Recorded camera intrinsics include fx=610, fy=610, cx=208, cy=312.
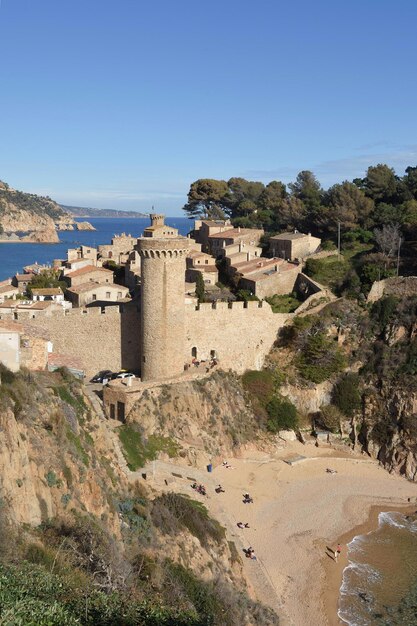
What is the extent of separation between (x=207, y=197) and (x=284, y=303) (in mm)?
28108

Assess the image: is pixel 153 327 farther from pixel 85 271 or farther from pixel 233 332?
pixel 85 271

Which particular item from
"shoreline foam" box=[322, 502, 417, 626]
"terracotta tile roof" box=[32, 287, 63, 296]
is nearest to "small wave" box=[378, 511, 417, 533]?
"shoreline foam" box=[322, 502, 417, 626]

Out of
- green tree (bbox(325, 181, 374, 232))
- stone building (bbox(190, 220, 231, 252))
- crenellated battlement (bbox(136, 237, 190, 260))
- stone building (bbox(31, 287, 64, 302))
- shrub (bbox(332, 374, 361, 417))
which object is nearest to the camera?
crenellated battlement (bbox(136, 237, 190, 260))

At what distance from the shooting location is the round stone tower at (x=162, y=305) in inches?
953

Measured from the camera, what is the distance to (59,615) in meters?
9.30

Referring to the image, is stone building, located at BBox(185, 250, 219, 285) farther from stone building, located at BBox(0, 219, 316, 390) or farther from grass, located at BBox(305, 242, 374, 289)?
stone building, located at BBox(0, 219, 316, 390)

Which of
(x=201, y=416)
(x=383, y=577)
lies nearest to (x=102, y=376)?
(x=201, y=416)

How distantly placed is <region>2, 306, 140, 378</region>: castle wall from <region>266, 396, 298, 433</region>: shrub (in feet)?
21.8

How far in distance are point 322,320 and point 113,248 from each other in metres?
23.6

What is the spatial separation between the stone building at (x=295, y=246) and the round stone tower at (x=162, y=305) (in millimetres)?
15060

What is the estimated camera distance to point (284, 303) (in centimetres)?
3341

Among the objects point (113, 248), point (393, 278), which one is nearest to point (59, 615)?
point (393, 278)

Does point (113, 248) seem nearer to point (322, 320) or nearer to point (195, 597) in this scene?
point (322, 320)

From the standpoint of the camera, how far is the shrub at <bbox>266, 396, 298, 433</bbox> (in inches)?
1103
